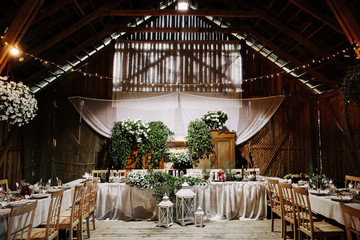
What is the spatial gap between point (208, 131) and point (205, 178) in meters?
2.50

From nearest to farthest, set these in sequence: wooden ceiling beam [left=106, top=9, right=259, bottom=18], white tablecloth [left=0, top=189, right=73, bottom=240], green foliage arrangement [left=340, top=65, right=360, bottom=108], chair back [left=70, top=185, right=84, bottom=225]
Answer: white tablecloth [left=0, top=189, right=73, bottom=240] < chair back [left=70, top=185, right=84, bottom=225] < green foliage arrangement [left=340, top=65, right=360, bottom=108] < wooden ceiling beam [left=106, top=9, right=259, bottom=18]

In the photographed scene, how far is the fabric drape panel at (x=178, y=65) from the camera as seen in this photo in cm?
943

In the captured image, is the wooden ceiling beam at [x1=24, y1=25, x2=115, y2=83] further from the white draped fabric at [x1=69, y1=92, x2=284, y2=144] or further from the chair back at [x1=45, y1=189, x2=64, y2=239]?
the chair back at [x1=45, y1=189, x2=64, y2=239]

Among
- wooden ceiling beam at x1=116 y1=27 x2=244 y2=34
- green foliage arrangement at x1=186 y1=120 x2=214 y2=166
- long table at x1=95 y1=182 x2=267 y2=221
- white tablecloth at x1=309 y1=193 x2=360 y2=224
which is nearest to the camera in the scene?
white tablecloth at x1=309 y1=193 x2=360 y2=224

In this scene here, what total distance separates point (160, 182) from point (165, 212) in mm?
631

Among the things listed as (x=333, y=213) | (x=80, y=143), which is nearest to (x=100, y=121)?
(x=80, y=143)

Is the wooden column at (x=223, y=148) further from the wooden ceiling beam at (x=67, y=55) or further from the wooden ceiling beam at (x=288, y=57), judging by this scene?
the wooden ceiling beam at (x=67, y=55)

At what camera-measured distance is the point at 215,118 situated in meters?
8.46

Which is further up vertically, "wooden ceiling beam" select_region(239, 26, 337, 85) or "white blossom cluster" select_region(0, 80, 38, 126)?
"wooden ceiling beam" select_region(239, 26, 337, 85)

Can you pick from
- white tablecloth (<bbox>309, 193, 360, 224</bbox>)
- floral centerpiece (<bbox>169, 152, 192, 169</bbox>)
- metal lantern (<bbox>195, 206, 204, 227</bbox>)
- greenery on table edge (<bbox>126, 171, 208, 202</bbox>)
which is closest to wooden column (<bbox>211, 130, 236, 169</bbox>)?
floral centerpiece (<bbox>169, 152, 192, 169</bbox>)

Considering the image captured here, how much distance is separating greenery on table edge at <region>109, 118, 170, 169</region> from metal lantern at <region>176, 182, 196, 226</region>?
222cm

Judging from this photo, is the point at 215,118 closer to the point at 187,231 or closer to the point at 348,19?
the point at 187,231

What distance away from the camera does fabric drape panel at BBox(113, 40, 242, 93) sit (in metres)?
9.43

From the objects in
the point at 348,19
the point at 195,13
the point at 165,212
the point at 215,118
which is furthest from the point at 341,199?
the point at 195,13
